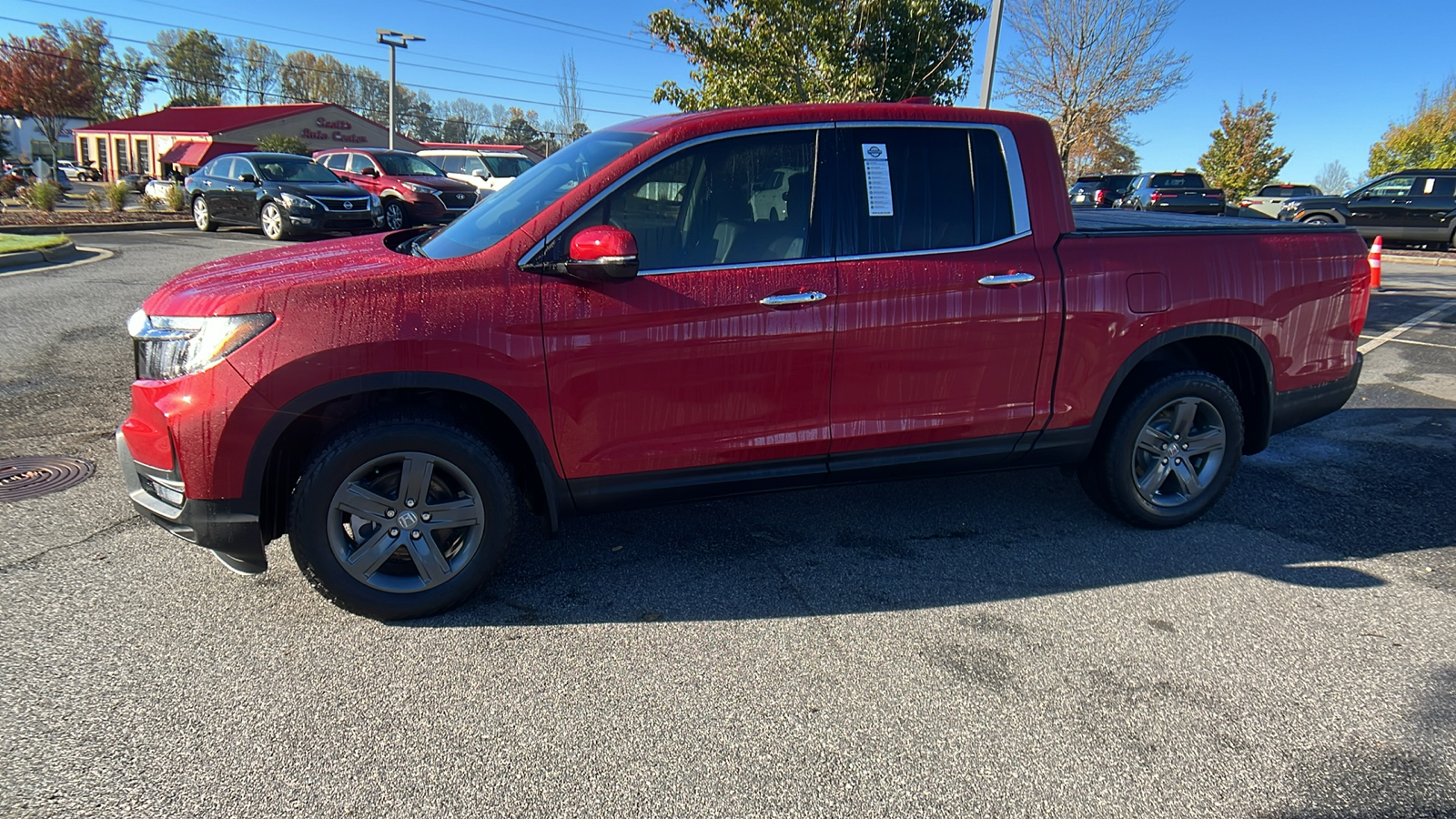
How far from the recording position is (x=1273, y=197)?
31859mm

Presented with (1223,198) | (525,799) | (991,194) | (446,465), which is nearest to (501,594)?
(446,465)

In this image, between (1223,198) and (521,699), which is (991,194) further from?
(1223,198)

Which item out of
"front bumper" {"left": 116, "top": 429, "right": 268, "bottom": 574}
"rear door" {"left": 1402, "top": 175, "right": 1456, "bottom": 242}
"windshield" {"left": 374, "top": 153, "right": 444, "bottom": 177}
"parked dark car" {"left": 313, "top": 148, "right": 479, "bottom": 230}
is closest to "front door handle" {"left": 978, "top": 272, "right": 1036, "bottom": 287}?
"front bumper" {"left": 116, "top": 429, "right": 268, "bottom": 574}

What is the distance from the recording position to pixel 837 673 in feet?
9.92

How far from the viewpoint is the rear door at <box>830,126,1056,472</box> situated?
11.6ft

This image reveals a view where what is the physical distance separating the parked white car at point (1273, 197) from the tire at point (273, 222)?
26.8 metres

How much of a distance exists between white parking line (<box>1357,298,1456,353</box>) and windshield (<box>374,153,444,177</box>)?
714 inches

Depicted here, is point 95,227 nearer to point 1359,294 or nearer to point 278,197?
point 278,197

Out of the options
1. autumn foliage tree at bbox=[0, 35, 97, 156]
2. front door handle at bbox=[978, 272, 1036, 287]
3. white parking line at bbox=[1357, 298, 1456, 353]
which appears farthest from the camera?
autumn foliage tree at bbox=[0, 35, 97, 156]

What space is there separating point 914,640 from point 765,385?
3.68 feet

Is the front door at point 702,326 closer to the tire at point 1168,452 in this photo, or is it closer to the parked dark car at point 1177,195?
the tire at point 1168,452

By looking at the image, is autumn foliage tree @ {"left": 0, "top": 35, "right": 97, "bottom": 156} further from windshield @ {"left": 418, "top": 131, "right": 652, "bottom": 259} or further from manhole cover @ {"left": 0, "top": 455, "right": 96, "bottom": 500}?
windshield @ {"left": 418, "top": 131, "right": 652, "bottom": 259}

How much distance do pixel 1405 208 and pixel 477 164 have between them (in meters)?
22.1

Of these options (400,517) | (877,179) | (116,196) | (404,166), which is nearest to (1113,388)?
(877,179)
